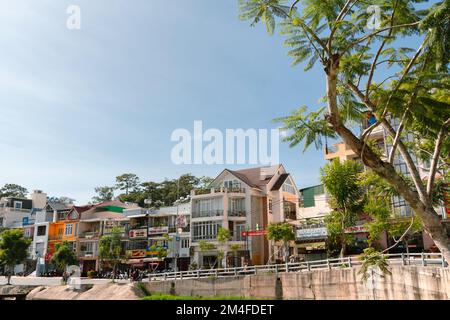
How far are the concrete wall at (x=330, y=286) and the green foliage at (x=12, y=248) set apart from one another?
1974cm

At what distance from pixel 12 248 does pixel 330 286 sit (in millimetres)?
36240

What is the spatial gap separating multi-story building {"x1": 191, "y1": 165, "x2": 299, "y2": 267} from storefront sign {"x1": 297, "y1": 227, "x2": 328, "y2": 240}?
4591mm

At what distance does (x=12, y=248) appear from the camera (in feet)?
148

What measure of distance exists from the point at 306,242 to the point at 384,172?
28.4 metres

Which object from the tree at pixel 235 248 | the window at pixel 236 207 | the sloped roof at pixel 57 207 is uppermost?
the sloped roof at pixel 57 207

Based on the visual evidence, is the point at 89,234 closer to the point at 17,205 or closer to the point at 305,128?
the point at 17,205

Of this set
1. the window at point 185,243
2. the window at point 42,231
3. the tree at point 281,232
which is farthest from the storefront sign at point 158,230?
the window at point 42,231

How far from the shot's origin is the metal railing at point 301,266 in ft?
69.4

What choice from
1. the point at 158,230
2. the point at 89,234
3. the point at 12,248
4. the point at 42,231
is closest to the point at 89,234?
the point at 89,234

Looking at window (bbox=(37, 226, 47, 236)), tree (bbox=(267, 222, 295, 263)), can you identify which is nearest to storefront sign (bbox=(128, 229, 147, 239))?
window (bbox=(37, 226, 47, 236))

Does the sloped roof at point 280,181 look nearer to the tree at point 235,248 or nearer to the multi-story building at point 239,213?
the multi-story building at point 239,213

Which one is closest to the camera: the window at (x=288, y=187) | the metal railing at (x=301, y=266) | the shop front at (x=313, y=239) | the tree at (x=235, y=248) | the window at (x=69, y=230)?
the metal railing at (x=301, y=266)

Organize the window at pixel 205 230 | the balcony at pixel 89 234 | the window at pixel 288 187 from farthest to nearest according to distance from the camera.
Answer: the balcony at pixel 89 234
the window at pixel 288 187
the window at pixel 205 230
